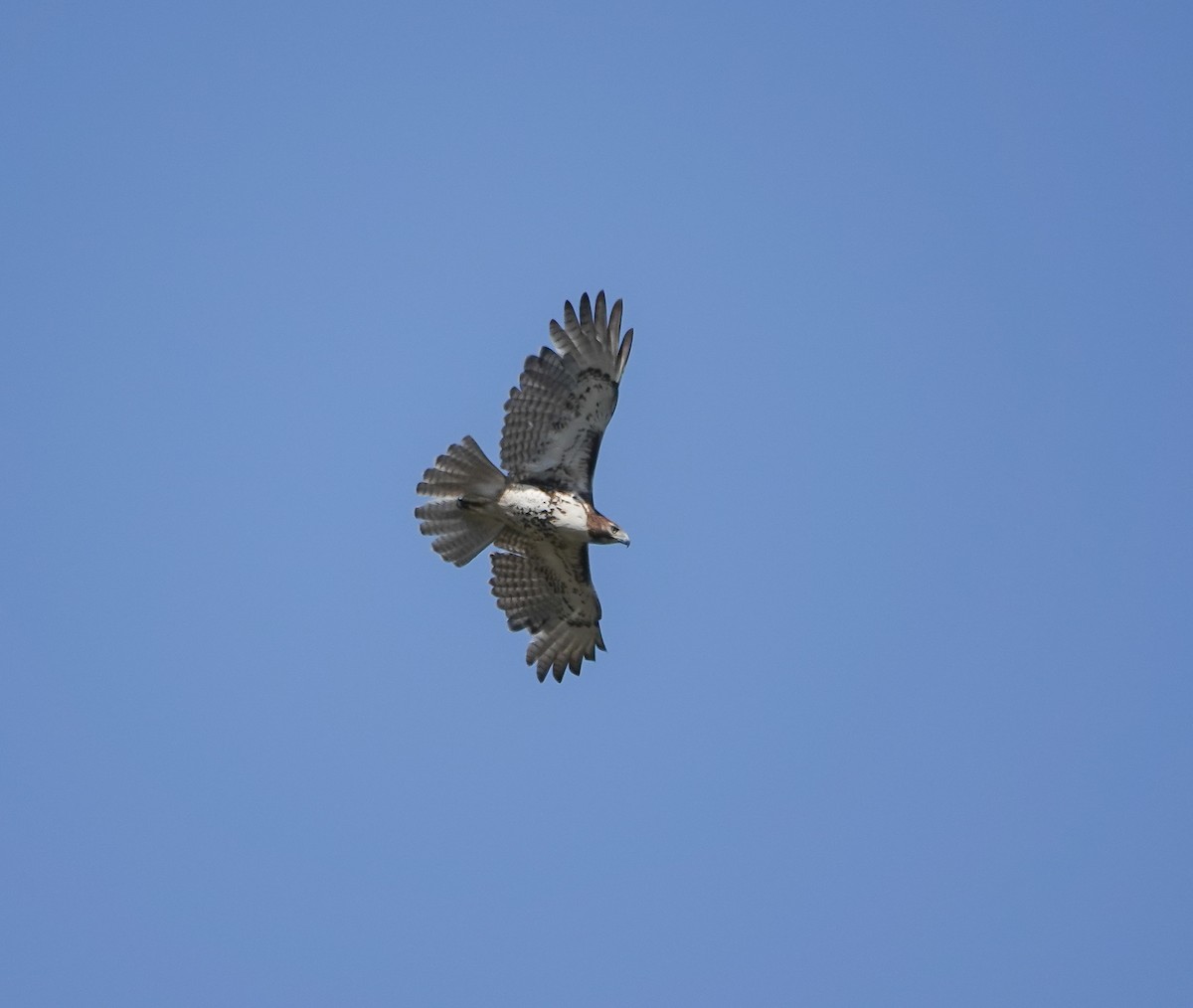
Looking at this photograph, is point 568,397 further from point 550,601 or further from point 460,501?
point 550,601

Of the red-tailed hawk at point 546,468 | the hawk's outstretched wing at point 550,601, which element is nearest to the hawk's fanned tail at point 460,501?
the red-tailed hawk at point 546,468

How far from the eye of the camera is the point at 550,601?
17.5m

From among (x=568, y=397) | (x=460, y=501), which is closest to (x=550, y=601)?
(x=460, y=501)

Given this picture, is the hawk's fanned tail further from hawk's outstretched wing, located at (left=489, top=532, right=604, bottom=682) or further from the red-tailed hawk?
hawk's outstretched wing, located at (left=489, top=532, right=604, bottom=682)

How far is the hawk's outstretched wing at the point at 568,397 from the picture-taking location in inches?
627

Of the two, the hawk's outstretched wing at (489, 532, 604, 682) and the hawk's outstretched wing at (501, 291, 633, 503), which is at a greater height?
the hawk's outstretched wing at (501, 291, 633, 503)

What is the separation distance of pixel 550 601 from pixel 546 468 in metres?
1.76

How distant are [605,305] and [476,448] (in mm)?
1732

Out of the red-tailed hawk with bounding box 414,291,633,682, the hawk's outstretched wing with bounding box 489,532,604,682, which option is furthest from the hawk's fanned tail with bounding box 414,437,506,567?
the hawk's outstretched wing with bounding box 489,532,604,682

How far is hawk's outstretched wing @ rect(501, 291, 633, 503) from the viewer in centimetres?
1593

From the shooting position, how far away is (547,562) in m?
17.1

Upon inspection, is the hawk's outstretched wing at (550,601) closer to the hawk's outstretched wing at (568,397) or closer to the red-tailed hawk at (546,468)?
the red-tailed hawk at (546,468)

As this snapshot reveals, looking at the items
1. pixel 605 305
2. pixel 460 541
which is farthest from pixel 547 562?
pixel 605 305

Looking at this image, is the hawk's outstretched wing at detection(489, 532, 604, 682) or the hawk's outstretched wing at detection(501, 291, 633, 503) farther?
the hawk's outstretched wing at detection(489, 532, 604, 682)
